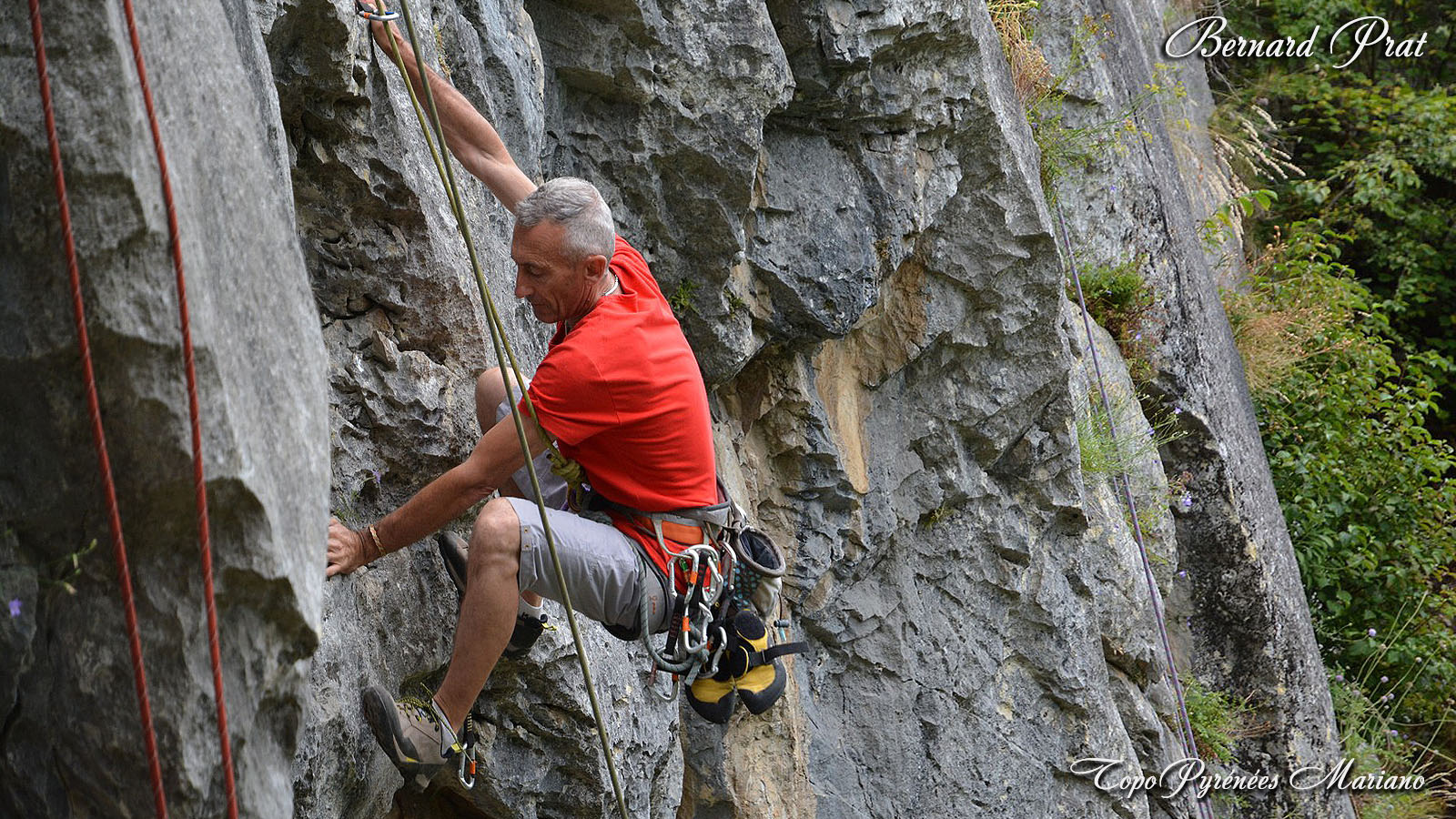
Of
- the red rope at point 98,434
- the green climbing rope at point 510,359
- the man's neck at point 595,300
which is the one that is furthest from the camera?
the man's neck at point 595,300

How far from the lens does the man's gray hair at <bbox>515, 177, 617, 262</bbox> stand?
139 inches

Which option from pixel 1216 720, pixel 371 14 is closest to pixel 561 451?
pixel 371 14

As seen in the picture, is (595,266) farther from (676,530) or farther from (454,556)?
(454,556)

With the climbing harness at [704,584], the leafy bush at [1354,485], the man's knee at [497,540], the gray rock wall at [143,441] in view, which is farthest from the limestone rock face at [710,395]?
the leafy bush at [1354,485]

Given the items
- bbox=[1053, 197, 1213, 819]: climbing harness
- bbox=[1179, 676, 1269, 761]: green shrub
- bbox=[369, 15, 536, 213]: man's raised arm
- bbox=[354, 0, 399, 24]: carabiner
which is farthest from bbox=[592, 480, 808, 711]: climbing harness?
bbox=[1179, 676, 1269, 761]: green shrub

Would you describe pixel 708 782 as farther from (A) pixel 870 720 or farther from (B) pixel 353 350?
(B) pixel 353 350

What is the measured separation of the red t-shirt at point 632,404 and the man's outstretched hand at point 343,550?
1.97 feet

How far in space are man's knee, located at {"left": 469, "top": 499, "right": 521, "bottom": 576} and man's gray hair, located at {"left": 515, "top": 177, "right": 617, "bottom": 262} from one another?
0.76m

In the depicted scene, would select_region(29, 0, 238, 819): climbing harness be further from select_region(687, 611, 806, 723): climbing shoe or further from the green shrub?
the green shrub

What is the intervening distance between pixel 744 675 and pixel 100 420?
223 centimetres

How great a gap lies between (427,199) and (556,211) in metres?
0.63

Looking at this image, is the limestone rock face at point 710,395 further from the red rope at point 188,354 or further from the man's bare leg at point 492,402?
the man's bare leg at point 492,402

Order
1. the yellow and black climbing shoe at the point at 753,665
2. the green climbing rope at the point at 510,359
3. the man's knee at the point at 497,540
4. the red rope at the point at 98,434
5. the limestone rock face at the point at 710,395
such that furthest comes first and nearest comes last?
the yellow and black climbing shoe at the point at 753,665 → the man's knee at the point at 497,540 → the green climbing rope at the point at 510,359 → the limestone rock face at the point at 710,395 → the red rope at the point at 98,434

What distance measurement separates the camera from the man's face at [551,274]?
356cm
